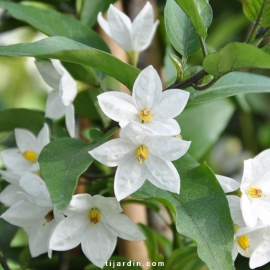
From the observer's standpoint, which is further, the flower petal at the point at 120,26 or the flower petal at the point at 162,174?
the flower petal at the point at 120,26

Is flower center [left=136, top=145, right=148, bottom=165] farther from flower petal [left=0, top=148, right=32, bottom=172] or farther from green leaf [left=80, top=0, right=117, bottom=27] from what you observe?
green leaf [left=80, top=0, right=117, bottom=27]

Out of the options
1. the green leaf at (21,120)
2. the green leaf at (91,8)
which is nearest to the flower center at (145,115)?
the green leaf at (21,120)

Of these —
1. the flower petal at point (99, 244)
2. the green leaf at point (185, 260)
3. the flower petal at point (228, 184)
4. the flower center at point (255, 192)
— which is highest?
the flower petal at point (228, 184)

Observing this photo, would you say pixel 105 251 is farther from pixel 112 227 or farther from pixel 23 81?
pixel 23 81

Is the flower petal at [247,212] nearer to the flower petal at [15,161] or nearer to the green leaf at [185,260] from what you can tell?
the green leaf at [185,260]

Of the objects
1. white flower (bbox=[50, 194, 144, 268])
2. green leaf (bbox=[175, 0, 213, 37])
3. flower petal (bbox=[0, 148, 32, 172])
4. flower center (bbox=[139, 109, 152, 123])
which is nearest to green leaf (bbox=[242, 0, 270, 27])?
green leaf (bbox=[175, 0, 213, 37])

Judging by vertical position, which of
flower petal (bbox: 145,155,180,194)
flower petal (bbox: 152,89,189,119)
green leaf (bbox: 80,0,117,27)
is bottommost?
green leaf (bbox: 80,0,117,27)

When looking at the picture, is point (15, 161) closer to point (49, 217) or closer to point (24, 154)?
point (24, 154)
